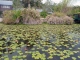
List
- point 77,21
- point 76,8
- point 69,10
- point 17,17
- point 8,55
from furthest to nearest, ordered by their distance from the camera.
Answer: point 76,8, point 69,10, point 77,21, point 17,17, point 8,55

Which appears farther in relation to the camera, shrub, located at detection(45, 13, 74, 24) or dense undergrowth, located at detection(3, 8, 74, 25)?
shrub, located at detection(45, 13, 74, 24)

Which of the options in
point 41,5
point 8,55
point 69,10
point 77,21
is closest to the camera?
point 8,55

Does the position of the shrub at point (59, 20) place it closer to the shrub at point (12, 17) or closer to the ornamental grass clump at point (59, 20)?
the ornamental grass clump at point (59, 20)

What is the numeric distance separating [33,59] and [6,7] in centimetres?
3523

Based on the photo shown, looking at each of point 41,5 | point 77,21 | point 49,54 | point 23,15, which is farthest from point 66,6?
point 49,54

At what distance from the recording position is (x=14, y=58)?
14.3 ft

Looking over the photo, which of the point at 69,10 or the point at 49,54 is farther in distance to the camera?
the point at 69,10

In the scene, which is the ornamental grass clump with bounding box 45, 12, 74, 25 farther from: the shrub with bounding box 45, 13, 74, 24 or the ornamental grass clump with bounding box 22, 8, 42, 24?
the ornamental grass clump with bounding box 22, 8, 42, 24

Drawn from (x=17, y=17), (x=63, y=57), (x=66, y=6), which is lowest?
(x=63, y=57)

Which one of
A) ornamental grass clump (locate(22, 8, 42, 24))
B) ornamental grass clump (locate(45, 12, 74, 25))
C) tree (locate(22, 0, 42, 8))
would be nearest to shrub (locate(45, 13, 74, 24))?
ornamental grass clump (locate(45, 12, 74, 25))

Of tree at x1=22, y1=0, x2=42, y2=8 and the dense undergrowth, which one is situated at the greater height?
tree at x1=22, y1=0, x2=42, y2=8

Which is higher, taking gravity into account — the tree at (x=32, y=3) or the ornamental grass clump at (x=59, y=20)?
the tree at (x=32, y=3)

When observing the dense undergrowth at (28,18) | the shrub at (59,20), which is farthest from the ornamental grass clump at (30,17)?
the shrub at (59,20)

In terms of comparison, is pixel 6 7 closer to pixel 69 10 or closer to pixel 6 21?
pixel 69 10
